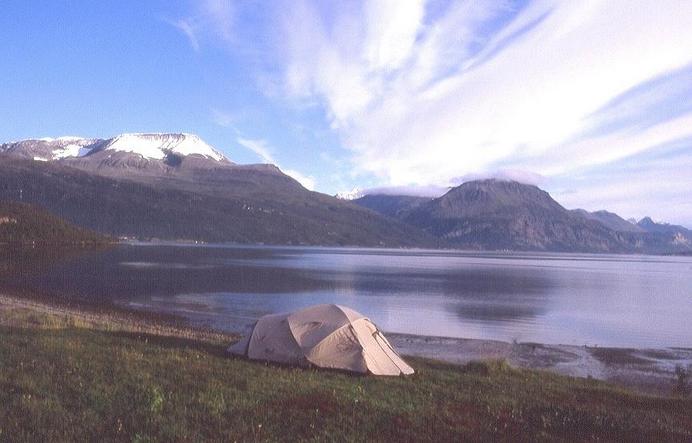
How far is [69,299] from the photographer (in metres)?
54.4

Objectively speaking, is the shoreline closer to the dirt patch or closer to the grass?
the dirt patch

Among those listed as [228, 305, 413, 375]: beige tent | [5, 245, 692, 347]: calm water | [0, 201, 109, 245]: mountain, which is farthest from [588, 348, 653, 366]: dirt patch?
[0, 201, 109, 245]: mountain

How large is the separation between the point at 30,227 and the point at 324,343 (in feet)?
607

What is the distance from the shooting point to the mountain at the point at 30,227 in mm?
172875

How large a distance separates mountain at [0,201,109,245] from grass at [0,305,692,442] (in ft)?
573

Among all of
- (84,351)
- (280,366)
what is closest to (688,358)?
(280,366)

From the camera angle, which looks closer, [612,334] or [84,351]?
[84,351]

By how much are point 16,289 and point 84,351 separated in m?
48.0

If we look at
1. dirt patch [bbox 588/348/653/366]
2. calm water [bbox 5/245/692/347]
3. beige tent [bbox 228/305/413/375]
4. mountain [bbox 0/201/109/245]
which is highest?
mountain [bbox 0/201/109/245]

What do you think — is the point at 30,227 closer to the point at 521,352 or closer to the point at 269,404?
the point at 521,352

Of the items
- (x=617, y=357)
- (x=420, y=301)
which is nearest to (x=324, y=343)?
(x=617, y=357)

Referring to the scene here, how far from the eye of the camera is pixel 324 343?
1944 centimetres

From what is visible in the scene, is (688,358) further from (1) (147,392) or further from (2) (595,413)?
(1) (147,392)

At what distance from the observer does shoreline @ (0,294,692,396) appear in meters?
32.3
